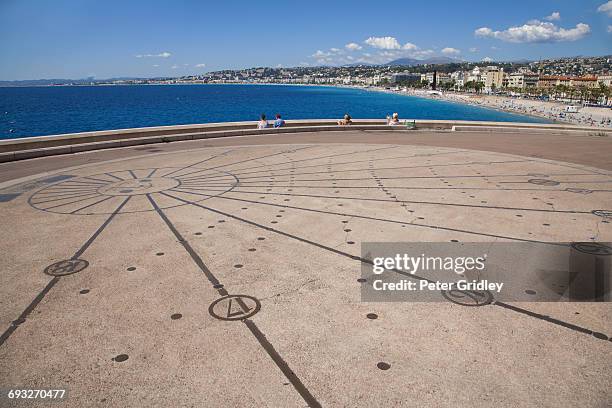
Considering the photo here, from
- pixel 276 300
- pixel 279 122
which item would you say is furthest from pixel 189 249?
pixel 279 122

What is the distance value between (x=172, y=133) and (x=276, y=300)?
18618 mm

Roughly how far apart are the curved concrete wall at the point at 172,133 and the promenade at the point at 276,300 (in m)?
4.58

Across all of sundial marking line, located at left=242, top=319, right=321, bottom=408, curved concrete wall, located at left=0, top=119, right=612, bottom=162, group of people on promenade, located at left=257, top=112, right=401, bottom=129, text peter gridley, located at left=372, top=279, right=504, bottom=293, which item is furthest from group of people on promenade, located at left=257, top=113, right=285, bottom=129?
sundial marking line, located at left=242, top=319, right=321, bottom=408

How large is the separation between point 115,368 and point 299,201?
6.85m

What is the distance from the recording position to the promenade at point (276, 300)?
4.34 m

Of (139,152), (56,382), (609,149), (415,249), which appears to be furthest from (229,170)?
(609,149)

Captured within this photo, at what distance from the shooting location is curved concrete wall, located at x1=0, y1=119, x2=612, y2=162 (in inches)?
704

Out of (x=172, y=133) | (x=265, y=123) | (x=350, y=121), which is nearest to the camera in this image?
(x=172, y=133)

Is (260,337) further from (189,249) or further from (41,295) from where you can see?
(41,295)

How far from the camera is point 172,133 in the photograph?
22469mm

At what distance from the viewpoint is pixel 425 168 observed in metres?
14.9

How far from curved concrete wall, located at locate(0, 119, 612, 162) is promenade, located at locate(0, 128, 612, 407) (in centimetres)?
458

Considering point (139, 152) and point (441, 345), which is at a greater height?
point (139, 152)

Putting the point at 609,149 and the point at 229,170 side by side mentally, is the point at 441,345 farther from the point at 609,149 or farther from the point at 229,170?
the point at 609,149
